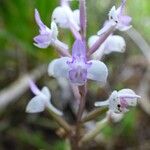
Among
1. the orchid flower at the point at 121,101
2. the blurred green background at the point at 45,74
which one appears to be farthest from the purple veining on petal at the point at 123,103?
the blurred green background at the point at 45,74

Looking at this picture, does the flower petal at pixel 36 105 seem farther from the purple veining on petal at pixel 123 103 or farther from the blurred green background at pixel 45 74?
the blurred green background at pixel 45 74

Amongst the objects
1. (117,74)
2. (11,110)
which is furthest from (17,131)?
(117,74)

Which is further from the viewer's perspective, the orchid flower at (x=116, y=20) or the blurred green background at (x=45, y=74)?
the blurred green background at (x=45, y=74)

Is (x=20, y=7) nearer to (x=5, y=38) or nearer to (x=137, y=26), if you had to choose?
(x=5, y=38)

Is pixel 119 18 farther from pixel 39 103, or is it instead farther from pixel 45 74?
pixel 45 74

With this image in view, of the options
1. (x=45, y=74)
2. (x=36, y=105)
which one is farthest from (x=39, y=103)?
(x=45, y=74)

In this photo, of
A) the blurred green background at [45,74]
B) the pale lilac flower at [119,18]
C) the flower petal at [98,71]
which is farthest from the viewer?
the blurred green background at [45,74]

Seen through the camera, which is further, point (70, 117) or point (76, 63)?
point (70, 117)
